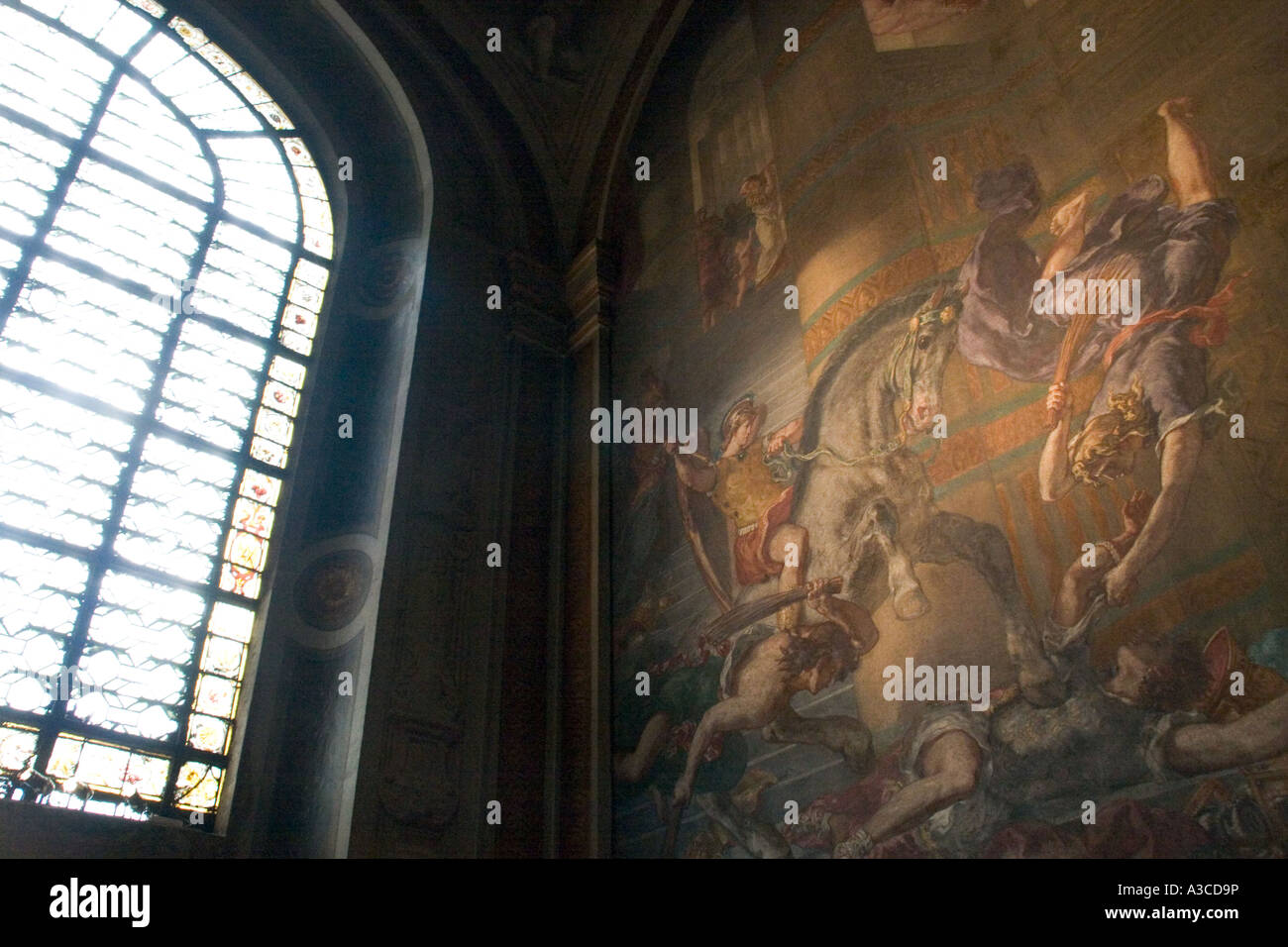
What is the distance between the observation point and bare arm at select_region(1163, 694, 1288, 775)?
14.7 feet

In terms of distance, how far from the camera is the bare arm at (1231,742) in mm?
4477

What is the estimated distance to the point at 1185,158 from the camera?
→ 224 inches

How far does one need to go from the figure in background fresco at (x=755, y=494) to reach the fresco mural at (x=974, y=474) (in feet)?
0.08

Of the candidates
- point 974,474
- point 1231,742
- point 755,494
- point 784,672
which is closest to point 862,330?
point 755,494

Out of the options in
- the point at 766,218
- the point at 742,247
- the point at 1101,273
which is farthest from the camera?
the point at 742,247

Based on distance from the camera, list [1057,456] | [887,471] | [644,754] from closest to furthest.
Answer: [1057,456]
[887,471]
[644,754]

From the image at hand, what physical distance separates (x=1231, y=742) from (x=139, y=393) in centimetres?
659

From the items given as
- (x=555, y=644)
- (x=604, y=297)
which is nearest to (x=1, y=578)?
(x=555, y=644)

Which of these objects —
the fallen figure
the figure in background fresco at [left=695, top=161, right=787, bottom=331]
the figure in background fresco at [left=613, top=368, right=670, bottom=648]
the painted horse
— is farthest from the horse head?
the figure in background fresco at [left=613, top=368, right=670, bottom=648]

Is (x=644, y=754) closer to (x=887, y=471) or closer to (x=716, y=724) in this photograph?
(x=716, y=724)

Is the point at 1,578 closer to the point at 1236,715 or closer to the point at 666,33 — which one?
the point at 1236,715

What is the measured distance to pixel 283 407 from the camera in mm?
8391

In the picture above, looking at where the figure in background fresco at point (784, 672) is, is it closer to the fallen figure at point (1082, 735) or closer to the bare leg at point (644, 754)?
the bare leg at point (644, 754)

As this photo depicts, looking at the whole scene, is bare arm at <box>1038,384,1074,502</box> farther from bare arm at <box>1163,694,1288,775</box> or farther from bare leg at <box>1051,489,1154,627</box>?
bare arm at <box>1163,694,1288,775</box>
